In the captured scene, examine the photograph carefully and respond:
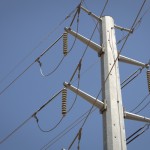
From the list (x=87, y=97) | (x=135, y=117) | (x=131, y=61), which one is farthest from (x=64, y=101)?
(x=131, y=61)

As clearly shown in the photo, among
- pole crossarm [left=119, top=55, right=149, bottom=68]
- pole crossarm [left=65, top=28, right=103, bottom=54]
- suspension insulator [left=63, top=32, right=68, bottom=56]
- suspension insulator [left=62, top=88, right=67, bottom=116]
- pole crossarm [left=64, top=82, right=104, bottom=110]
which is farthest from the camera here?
suspension insulator [left=63, top=32, right=68, bottom=56]

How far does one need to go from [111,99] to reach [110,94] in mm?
148

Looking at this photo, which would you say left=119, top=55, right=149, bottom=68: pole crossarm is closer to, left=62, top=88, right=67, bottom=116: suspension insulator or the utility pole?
the utility pole

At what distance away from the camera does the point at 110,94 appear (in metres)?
8.42

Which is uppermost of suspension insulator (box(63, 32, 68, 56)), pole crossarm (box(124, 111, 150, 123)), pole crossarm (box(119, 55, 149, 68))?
suspension insulator (box(63, 32, 68, 56))

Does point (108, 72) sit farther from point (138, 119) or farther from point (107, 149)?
point (107, 149)

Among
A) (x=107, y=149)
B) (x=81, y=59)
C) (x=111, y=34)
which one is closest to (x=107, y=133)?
(x=107, y=149)

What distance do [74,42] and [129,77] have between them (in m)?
2.26

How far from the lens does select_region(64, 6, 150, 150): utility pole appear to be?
25.4 feet

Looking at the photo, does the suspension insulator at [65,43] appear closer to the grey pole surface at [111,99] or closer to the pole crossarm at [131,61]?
the grey pole surface at [111,99]

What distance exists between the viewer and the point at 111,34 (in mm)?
10414

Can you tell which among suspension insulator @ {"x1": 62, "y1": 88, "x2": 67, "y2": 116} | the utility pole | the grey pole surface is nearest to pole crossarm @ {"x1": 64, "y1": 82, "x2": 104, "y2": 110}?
the utility pole

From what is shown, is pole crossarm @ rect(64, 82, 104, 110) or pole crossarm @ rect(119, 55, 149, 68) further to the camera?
pole crossarm @ rect(119, 55, 149, 68)

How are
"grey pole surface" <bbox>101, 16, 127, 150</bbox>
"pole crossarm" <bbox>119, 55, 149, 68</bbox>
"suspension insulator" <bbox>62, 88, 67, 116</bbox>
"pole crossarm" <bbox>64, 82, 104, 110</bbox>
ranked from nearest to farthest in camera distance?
"grey pole surface" <bbox>101, 16, 127, 150</bbox> < "pole crossarm" <bbox>64, 82, 104, 110</bbox> < "suspension insulator" <bbox>62, 88, 67, 116</bbox> < "pole crossarm" <bbox>119, 55, 149, 68</bbox>
